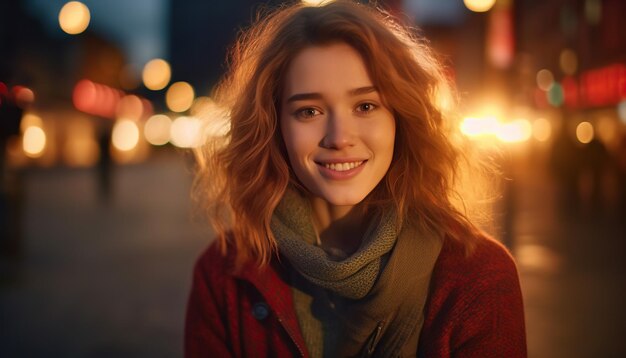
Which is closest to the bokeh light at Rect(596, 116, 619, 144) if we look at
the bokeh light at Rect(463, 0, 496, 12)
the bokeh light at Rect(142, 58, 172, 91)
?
the bokeh light at Rect(463, 0, 496, 12)

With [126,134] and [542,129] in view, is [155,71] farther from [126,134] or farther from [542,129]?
[542,129]

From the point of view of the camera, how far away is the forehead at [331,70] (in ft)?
6.71

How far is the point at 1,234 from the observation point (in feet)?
27.6

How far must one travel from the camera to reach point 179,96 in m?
93.9

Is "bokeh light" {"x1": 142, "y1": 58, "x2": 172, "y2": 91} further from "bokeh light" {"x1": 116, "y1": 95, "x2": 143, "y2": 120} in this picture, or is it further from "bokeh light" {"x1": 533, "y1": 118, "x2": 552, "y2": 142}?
"bokeh light" {"x1": 533, "y1": 118, "x2": 552, "y2": 142}

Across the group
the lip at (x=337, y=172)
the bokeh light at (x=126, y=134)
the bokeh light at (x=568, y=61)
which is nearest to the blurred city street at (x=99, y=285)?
the lip at (x=337, y=172)

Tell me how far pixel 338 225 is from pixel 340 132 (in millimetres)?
438

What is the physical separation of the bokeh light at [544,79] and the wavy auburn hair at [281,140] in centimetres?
3351

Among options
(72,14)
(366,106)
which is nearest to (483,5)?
(366,106)

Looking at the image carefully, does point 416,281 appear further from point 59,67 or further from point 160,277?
point 59,67

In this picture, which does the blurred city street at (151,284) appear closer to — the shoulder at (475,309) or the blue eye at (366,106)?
the blue eye at (366,106)

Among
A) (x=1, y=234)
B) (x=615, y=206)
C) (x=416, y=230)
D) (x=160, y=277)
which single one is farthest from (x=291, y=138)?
(x=615, y=206)

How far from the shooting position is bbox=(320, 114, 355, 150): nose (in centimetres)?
204

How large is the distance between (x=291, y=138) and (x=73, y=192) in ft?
63.6
